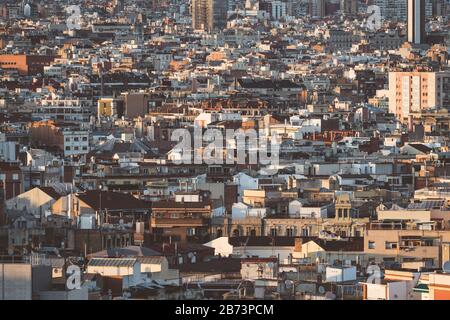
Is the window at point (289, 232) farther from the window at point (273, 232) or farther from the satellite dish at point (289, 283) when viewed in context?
the satellite dish at point (289, 283)

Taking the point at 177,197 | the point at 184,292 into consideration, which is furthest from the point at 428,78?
the point at 184,292

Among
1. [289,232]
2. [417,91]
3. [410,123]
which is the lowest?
[289,232]

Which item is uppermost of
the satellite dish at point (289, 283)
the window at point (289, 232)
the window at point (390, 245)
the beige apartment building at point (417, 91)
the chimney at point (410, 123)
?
the beige apartment building at point (417, 91)

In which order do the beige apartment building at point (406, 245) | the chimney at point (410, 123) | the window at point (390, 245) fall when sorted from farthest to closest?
the chimney at point (410, 123), the window at point (390, 245), the beige apartment building at point (406, 245)

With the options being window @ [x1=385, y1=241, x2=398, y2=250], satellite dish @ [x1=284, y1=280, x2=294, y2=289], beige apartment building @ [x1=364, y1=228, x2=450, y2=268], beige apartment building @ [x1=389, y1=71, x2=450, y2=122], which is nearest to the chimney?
beige apartment building @ [x1=389, y1=71, x2=450, y2=122]

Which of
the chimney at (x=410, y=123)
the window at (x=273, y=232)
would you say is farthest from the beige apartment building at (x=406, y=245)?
the chimney at (x=410, y=123)

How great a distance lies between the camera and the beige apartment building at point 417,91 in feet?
174

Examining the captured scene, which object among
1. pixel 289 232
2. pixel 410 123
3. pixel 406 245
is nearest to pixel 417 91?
pixel 410 123

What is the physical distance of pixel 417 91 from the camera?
2142 inches

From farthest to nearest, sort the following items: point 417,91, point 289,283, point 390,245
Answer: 1. point 417,91
2. point 390,245
3. point 289,283

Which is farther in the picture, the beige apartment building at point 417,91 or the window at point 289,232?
the beige apartment building at point 417,91

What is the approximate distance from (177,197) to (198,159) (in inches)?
340

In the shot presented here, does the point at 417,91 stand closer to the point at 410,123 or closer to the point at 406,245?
the point at 410,123

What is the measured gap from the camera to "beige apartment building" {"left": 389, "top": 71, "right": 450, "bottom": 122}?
53156 mm
